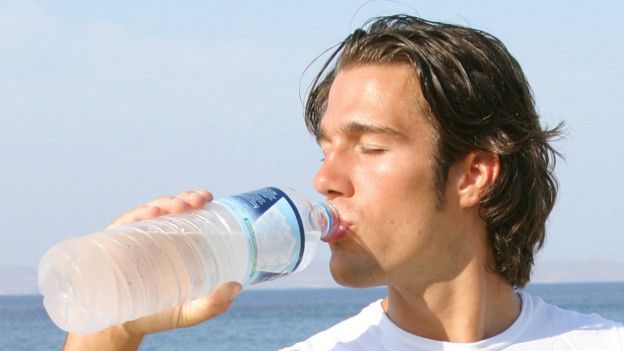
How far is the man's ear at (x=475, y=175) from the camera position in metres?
4.29

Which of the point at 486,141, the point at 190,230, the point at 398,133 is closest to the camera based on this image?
the point at 190,230

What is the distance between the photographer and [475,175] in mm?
4398

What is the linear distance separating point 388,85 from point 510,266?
34.4 inches

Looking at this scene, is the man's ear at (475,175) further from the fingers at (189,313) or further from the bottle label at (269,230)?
the fingers at (189,313)

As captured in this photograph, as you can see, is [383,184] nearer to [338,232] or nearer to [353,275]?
[338,232]

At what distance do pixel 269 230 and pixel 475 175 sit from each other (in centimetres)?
108

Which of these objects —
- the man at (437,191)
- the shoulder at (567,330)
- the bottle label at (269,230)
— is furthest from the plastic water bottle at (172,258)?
the shoulder at (567,330)

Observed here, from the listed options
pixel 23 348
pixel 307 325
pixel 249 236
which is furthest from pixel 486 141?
pixel 307 325

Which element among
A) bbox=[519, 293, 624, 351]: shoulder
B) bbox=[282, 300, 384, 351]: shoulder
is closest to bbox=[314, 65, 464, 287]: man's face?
bbox=[282, 300, 384, 351]: shoulder

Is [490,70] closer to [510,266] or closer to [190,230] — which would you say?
[510,266]

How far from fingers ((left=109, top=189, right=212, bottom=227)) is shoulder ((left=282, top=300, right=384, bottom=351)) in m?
0.77

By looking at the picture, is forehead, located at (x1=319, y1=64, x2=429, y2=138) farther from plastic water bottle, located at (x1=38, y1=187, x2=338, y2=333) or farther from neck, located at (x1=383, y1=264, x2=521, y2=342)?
neck, located at (x1=383, y1=264, x2=521, y2=342)

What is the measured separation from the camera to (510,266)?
4477 mm

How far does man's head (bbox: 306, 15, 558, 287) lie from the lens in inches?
166
